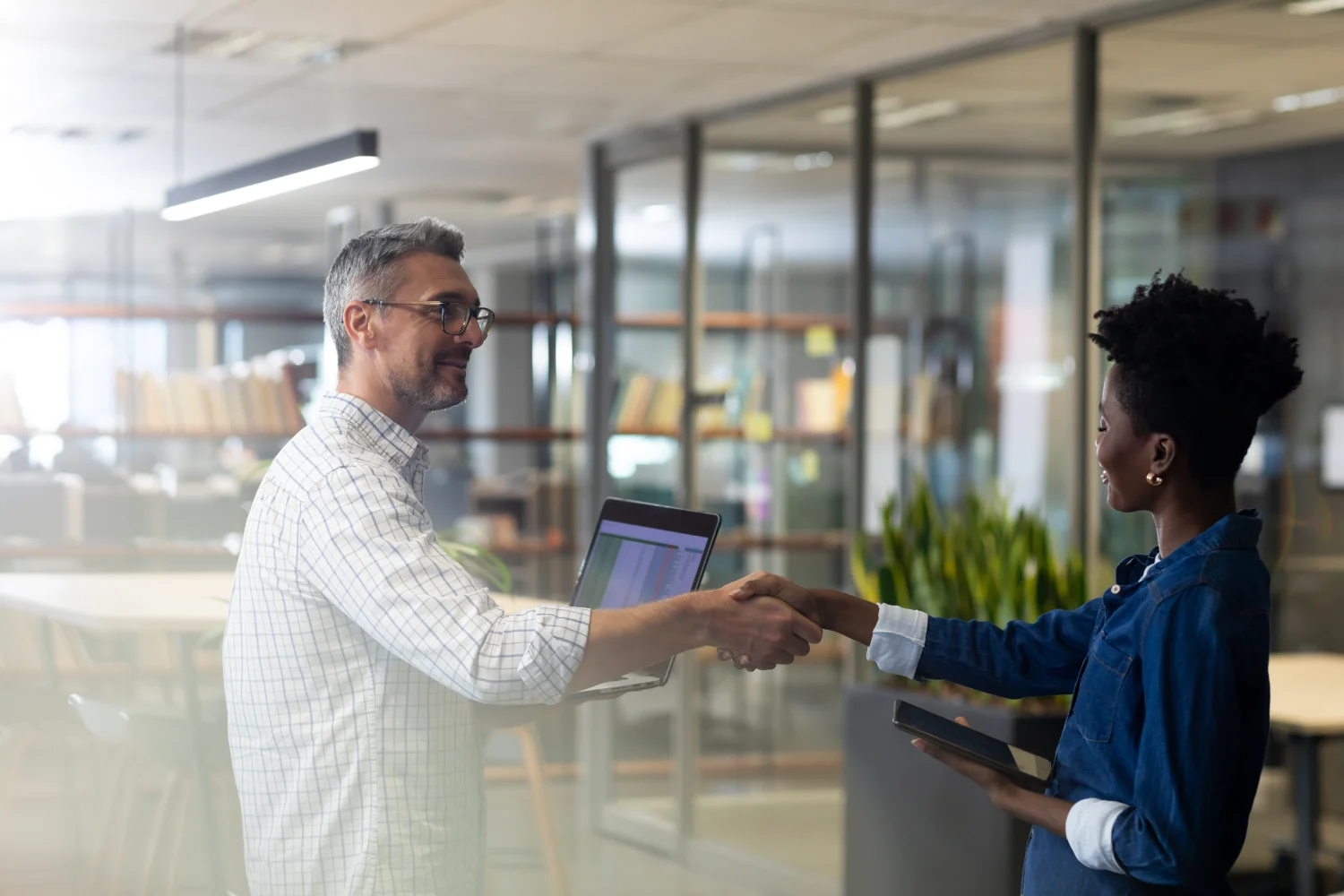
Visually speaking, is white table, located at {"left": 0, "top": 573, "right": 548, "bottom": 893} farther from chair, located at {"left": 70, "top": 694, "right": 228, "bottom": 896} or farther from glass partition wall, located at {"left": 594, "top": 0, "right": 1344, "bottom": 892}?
glass partition wall, located at {"left": 594, "top": 0, "right": 1344, "bottom": 892}

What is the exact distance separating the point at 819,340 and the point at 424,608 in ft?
13.0

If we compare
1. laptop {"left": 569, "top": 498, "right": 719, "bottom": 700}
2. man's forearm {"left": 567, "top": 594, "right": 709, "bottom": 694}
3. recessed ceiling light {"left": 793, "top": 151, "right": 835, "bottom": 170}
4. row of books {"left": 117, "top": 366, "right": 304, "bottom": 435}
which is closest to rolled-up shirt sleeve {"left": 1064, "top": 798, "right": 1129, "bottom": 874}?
man's forearm {"left": 567, "top": 594, "right": 709, "bottom": 694}

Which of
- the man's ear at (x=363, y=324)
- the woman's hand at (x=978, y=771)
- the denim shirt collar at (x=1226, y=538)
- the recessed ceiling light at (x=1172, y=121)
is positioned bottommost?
the woman's hand at (x=978, y=771)

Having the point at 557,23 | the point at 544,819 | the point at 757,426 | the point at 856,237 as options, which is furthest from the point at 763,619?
the point at 757,426

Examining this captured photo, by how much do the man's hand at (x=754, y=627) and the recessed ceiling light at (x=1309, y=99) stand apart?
2587 millimetres

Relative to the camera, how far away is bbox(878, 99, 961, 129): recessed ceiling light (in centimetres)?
502

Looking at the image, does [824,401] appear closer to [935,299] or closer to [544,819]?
[935,299]

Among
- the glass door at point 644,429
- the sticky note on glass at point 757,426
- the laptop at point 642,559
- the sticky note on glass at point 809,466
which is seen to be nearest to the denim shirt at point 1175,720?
the laptop at point 642,559

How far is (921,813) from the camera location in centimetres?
405

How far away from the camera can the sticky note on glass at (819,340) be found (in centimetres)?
552

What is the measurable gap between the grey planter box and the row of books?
222 cm

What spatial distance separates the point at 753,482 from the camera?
585 centimetres

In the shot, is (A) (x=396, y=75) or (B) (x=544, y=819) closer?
(B) (x=544, y=819)

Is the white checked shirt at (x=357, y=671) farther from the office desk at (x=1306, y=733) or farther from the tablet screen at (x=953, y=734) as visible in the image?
the office desk at (x=1306, y=733)
